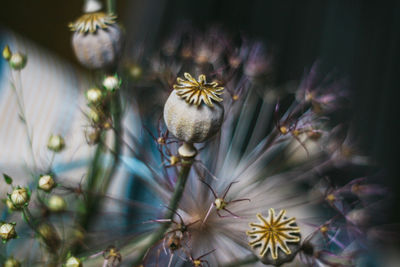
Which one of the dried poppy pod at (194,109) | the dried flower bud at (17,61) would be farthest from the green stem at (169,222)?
the dried flower bud at (17,61)

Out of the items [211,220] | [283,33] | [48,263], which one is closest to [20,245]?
[48,263]

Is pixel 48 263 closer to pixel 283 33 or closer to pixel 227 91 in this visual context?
pixel 227 91

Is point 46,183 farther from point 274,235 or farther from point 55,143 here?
point 274,235

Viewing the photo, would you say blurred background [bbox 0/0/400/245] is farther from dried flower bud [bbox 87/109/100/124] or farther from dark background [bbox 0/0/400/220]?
dried flower bud [bbox 87/109/100/124]

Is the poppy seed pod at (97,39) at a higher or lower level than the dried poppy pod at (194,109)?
higher

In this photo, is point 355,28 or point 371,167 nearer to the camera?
point 371,167

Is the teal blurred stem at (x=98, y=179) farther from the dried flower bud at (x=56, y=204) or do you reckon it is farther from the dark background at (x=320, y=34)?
the dark background at (x=320, y=34)
